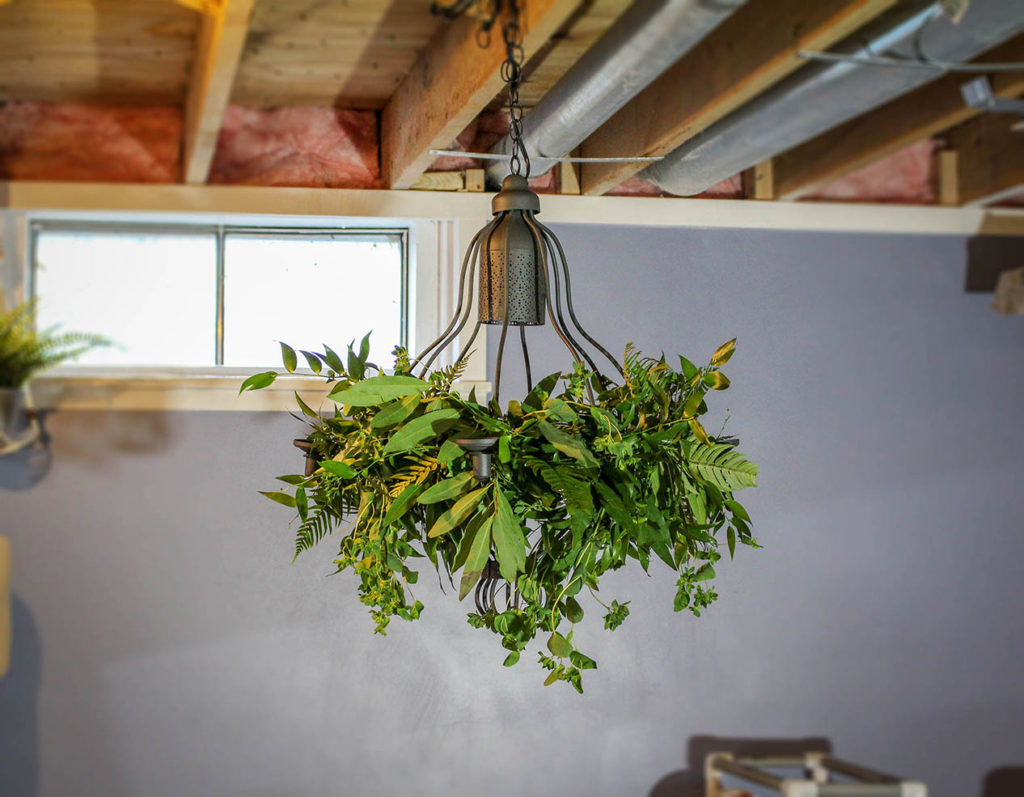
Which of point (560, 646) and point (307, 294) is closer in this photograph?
point (560, 646)

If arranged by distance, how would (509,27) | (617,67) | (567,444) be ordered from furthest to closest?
(617,67), (509,27), (567,444)

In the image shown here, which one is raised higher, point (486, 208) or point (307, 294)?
point (486, 208)

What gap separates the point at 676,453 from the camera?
143 centimetres

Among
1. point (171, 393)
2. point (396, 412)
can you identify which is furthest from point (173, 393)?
point (396, 412)

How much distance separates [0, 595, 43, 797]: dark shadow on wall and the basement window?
0.68 metres

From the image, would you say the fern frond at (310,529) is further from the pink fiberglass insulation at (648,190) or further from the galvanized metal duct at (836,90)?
the pink fiberglass insulation at (648,190)

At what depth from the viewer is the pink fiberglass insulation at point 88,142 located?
260 cm

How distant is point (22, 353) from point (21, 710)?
0.90 m

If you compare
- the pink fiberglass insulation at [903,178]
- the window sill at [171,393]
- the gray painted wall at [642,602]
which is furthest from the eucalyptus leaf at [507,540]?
the pink fiberglass insulation at [903,178]

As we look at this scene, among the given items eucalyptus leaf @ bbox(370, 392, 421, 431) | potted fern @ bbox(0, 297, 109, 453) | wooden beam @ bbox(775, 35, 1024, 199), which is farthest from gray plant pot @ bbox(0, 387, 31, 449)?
wooden beam @ bbox(775, 35, 1024, 199)

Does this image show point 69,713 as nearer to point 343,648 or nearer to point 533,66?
point 343,648

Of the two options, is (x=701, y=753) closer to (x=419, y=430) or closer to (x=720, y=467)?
(x=720, y=467)

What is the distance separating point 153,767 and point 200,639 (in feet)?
1.12

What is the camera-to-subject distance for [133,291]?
2729 millimetres
